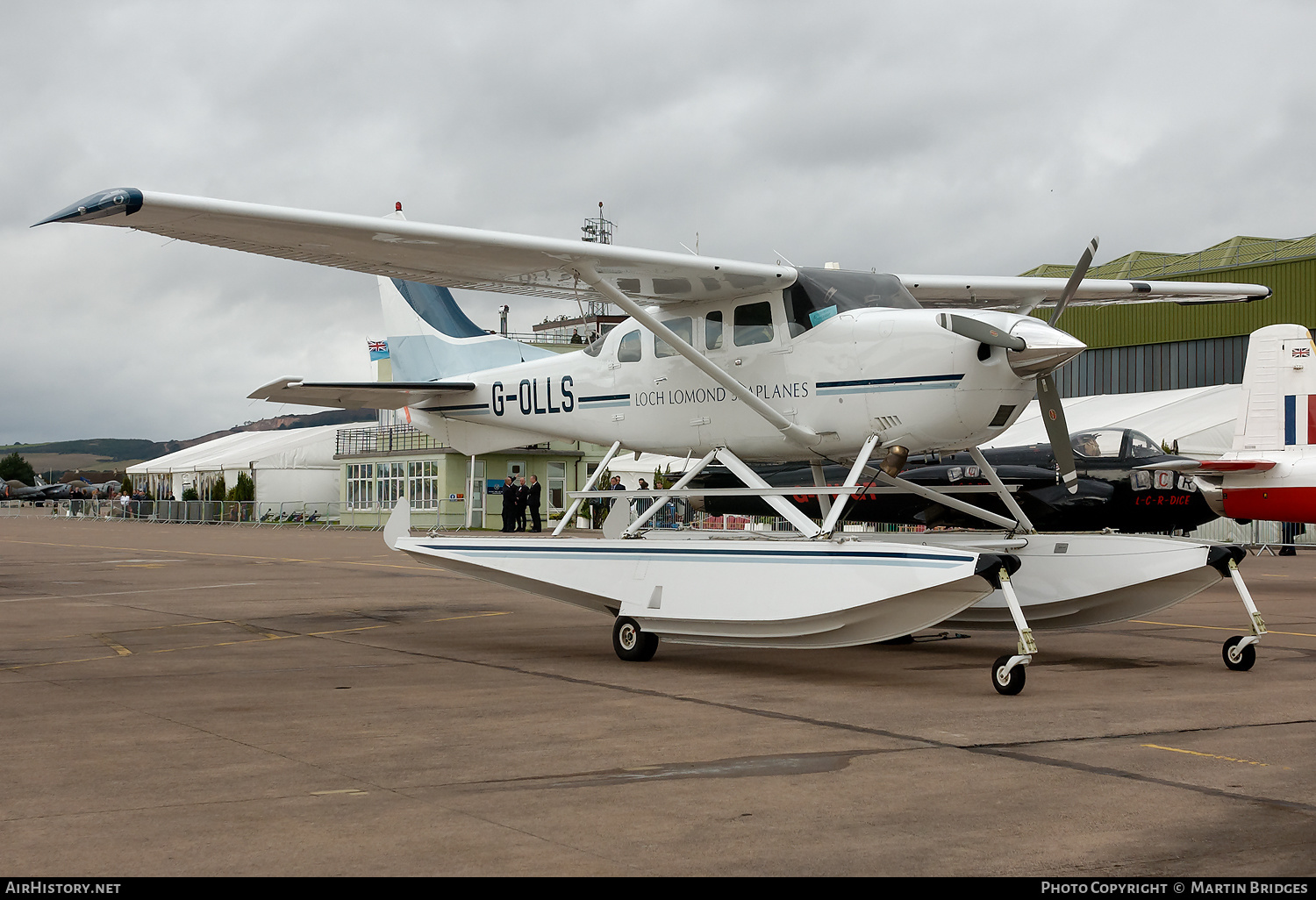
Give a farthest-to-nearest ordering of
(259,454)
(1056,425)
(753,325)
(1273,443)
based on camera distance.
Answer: (259,454), (1273,443), (753,325), (1056,425)

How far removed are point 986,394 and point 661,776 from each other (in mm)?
4959

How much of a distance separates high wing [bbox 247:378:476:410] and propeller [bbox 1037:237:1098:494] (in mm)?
6548

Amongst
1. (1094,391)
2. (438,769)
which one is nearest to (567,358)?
(438,769)

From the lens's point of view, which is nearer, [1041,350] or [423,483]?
[1041,350]

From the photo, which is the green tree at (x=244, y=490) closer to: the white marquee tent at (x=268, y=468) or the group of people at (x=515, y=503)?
the white marquee tent at (x=268, y=468)

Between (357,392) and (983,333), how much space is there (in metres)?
7.12

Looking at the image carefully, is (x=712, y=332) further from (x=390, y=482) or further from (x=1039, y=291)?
(x=390, y=482)

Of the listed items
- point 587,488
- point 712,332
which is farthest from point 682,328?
point 587,488

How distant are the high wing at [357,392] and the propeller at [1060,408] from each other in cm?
655

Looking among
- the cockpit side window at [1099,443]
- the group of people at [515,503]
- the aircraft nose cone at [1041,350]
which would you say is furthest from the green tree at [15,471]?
the aircraft nose cone at [1041,350]

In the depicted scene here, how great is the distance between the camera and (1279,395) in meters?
18.1

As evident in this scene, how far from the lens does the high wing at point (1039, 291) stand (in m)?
11.6

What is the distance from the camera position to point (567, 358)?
39.5ft
